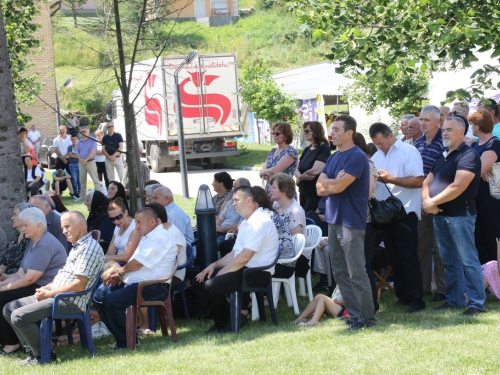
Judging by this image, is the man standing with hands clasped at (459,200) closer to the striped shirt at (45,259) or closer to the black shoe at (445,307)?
the black shoe at (445,307)

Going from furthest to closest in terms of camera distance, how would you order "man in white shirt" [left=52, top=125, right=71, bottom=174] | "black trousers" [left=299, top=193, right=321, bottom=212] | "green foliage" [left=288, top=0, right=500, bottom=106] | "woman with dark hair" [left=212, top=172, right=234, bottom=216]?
"man in white shirt" [left=52, top=125, right=71, bottom=174] → "black trousers" [left=299, top=193, right=321, bottom=212] → "woman with dark hair" [left=212, top=172, right=234, bottom=216] → "green foliage" [left=288, top=0, right=500, bottom=106]

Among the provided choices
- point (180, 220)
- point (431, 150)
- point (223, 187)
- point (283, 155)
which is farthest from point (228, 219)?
point (431, 150)

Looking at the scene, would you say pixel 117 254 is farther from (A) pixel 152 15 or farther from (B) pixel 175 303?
(A) pixel 152 15

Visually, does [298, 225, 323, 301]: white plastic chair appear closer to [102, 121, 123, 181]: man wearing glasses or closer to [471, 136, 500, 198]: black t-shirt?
[471, 136, 500, 198]: black t-shirt

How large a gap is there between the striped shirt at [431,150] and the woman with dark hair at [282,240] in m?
1.80

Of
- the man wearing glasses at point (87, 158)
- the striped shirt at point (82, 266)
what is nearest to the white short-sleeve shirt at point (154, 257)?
the striped shirt at point (82, 266)

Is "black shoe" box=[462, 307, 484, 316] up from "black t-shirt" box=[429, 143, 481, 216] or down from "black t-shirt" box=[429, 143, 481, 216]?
down

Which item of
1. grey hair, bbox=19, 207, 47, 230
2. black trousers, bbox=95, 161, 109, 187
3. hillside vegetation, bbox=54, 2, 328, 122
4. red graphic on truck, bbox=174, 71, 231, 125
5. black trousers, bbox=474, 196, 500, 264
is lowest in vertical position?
black trousers, bbox=474, 196, 500, 264

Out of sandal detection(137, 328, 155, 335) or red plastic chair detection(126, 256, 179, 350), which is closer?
red plastic chair detection(126, 256, 179, 350)

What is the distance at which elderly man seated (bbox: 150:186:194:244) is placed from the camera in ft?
27.2

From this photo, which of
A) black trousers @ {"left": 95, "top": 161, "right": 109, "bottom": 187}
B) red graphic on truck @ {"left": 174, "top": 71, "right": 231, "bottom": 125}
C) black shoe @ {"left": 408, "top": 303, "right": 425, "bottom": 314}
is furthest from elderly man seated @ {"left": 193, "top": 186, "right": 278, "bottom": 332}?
red graphic on truck @ {"left": 174, "top": 71, "right": 231, "bottom": 125}

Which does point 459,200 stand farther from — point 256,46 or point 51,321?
point 256,46

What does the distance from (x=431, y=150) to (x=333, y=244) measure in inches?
82.5

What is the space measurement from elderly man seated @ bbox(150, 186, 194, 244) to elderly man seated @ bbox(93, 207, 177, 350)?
1.26m
